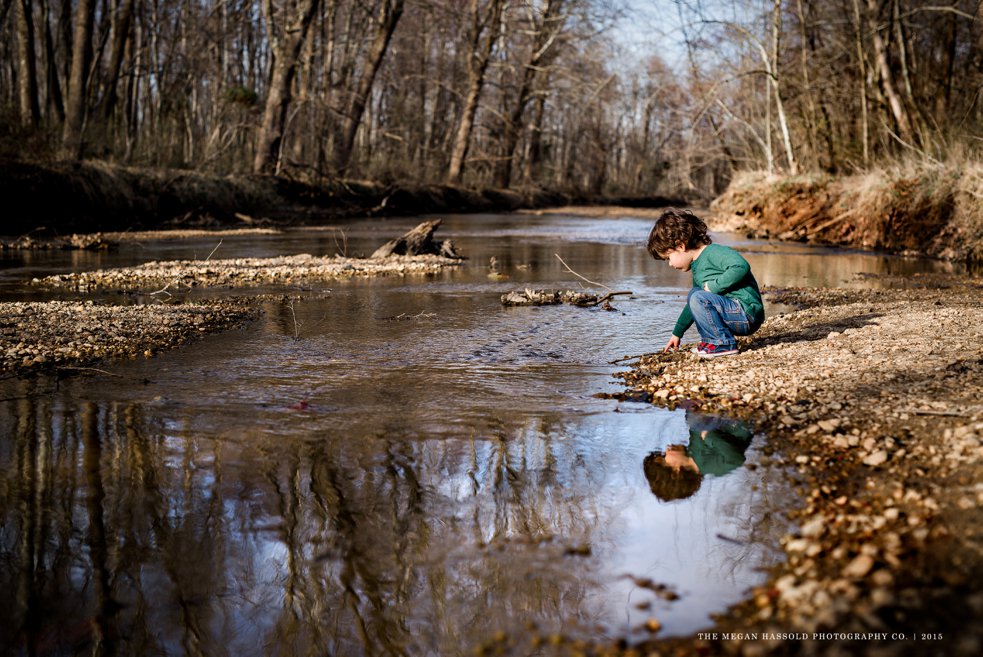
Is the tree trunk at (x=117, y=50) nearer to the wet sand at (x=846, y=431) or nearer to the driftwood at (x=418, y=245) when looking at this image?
the driftwood at (x=418, y=245)

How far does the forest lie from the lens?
1588cm

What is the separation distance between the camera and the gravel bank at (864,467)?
2.07 m

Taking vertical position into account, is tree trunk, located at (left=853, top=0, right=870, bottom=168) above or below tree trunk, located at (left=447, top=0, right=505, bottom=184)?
below

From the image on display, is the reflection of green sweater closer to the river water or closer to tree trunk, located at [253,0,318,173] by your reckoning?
the river water

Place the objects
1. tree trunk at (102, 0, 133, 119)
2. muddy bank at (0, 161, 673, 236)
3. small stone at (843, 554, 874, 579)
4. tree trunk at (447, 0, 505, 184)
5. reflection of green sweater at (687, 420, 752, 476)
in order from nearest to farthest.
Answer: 1. small stone at (843, 554, 874, 579)
2. reflection of green sweater at (687, 420, 752, 476)
3. muddy bank at (0, 161, 673, 236)
4. tree trunk at (102, 0, 133, 119)
5. tree trunk at (447, 0, 505, 184)

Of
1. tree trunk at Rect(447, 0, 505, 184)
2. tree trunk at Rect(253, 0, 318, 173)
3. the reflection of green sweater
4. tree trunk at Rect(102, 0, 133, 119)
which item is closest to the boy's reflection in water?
the reflection of green sweater

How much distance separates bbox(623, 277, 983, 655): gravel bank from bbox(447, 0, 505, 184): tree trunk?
2776 centimetres

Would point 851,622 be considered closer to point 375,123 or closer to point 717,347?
point 717,347

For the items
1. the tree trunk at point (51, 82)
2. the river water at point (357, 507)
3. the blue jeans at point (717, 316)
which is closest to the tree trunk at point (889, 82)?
the blue jeans at point (717, 316)

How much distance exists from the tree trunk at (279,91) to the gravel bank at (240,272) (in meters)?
13.2

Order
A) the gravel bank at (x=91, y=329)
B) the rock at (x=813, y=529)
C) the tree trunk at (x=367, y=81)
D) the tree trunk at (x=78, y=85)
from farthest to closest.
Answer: the tree trunk at (x=367, y=81), the tree trunk at (x=78, y=85), the gravel bank at (x=91, y=329), the rock at (x=813, y=529)

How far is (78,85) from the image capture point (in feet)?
59.8

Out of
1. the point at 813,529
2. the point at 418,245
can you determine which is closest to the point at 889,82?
the point at 418,245

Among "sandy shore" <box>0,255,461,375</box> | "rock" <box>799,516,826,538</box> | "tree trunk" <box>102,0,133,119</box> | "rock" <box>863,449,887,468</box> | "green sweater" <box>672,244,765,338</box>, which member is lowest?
"rock" <box>799,516,826,538</box>
